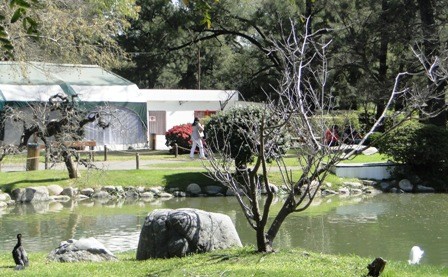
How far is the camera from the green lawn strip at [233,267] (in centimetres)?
775

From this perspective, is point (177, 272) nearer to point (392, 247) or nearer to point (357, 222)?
point (392, 247)

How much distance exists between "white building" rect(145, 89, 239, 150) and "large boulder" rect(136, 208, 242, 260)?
997 inches

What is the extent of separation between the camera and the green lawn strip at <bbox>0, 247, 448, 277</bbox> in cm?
775

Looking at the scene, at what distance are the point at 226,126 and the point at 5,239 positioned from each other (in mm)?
7186

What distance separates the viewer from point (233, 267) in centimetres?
802

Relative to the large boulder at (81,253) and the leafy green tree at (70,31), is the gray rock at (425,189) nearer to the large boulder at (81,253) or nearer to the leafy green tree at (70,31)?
the leafy green tree at (70,31)

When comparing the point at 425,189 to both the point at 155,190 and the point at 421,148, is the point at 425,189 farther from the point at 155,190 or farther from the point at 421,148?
the point at 155,190

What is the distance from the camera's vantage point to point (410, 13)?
1104 inches

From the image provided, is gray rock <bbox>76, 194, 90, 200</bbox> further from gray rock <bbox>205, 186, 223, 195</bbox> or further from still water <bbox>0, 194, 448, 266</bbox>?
gray rock <bbox>205, 186, 223, 195</bbox>

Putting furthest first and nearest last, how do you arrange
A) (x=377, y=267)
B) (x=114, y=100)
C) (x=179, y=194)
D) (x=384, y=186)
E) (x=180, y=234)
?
1. (x=114, y=100)
2. (x=384, y=186)
3. (x=179, y=194)
4. (x=180, y=234)
5. (x=377, y=267)

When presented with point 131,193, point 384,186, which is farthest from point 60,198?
point 384,186

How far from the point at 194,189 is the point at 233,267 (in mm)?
13069

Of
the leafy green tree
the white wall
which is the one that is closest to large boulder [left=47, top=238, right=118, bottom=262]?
the leafy green tree

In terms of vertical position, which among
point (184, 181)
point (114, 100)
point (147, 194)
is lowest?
A: point (147, 194)
